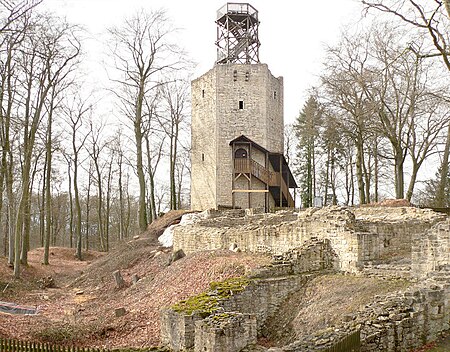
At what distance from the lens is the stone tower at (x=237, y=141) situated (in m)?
34.1

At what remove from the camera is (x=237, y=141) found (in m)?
34.1

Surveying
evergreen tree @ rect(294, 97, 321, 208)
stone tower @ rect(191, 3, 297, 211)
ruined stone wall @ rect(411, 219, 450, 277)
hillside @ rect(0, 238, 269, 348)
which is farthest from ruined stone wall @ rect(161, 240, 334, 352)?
evergreen tree @ rect(294, 97, 321, 208)

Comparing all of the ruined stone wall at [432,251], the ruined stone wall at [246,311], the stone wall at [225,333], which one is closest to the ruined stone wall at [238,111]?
the ruined stone wall at [246,311]

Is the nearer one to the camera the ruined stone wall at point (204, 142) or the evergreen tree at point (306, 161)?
the ruined stone wall at point (204, 142)

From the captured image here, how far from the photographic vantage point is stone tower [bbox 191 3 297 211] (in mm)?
34125

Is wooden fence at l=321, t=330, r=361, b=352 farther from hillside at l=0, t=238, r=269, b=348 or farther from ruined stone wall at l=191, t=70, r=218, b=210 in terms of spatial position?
ruined stone wall at l=191, t=70, r=218, b=210

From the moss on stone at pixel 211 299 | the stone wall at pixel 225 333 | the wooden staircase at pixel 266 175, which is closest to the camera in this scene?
the stone wall at pixel 225 333

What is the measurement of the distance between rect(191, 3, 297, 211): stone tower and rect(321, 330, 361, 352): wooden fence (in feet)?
83.2

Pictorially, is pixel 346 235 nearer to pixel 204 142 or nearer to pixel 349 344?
pixel 349 344

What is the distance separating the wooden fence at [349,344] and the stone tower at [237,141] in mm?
25372

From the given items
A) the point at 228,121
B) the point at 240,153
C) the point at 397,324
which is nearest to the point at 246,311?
the point at 397,324

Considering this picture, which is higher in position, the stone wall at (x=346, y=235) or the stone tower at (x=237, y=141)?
the stone tower at (x=237, y=141)

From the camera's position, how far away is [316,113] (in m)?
32.5

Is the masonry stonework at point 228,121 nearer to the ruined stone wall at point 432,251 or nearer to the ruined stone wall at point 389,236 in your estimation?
the ruined stone wall at point 389,236
